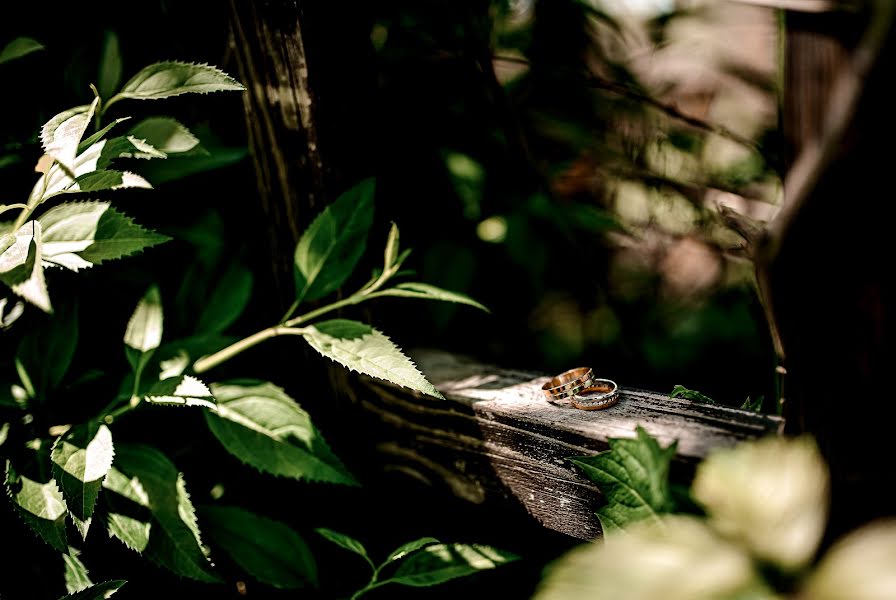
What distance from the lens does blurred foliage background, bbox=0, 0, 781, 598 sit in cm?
106

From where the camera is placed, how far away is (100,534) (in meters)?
1.00

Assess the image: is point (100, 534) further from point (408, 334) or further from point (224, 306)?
point (408, 334)

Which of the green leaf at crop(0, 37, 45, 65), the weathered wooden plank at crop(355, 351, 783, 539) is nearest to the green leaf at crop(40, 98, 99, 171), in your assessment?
the green leaf at crop(0, 37, 45, 65)

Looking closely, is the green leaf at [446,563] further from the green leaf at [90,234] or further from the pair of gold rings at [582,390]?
the green leaf at [90,234]

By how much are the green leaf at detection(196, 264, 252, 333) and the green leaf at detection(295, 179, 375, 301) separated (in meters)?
0.19

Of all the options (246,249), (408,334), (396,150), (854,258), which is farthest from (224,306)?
(854,258)

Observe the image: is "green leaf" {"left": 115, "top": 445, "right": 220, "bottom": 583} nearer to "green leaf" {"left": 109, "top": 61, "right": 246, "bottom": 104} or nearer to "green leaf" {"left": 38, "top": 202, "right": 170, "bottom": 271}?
"green leaf" {"left": 38, "top": 202, "right": 170, "bottom": 271}

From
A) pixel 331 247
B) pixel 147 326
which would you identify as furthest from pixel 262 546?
pixel 331 247

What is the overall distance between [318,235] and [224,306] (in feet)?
0.89

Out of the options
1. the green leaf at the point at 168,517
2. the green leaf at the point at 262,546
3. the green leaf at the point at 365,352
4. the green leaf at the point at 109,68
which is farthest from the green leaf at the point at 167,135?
the green leaf at the point at 262,546

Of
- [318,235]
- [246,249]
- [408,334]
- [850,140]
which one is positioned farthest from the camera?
[408,334]

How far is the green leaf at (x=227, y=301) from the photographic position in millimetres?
1018

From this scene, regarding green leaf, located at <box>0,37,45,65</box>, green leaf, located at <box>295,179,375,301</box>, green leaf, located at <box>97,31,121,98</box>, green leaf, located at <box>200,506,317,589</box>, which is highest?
green leaf, located at <box>0,37,45,65</box>

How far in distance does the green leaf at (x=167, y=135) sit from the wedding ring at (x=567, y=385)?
0.64m
